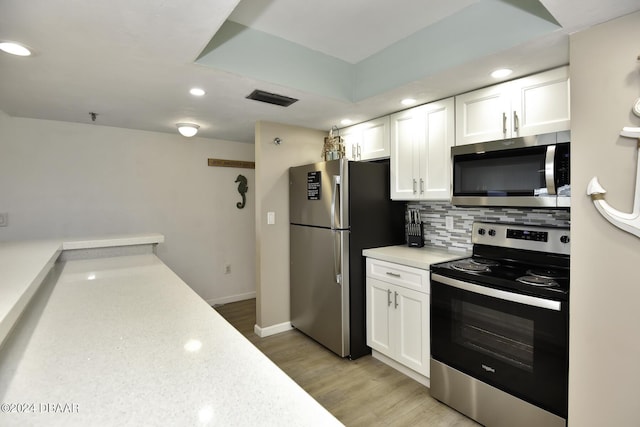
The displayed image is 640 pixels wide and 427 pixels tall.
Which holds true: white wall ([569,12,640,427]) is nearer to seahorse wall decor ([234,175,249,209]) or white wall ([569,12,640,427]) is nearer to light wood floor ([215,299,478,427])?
light wood floor ([215,299,478,427])

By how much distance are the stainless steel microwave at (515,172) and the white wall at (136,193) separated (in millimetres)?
2885

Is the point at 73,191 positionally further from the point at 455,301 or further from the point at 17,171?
the point at 455,301

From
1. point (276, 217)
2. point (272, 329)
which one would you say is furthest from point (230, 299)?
point (276, 217)

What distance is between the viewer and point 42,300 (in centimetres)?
144

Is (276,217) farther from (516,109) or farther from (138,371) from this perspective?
(138,371)

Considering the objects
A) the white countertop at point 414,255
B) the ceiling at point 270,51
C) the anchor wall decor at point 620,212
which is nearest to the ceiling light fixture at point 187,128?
the ceiling at point 270,51

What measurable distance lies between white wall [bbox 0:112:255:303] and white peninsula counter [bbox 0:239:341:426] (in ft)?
7.23

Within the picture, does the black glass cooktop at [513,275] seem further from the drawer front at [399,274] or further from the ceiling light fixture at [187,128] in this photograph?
the ceiling light fixture at [187,128]

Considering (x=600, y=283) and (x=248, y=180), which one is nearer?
(x=600, y=283)

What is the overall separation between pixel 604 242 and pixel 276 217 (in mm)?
2476

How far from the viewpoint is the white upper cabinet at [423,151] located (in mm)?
2371

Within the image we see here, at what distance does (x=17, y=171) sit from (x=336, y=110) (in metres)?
2.99

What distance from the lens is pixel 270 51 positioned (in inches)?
83.4

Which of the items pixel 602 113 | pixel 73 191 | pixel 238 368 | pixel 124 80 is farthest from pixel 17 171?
pixel 602 113
